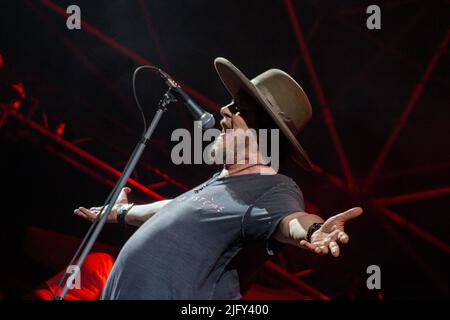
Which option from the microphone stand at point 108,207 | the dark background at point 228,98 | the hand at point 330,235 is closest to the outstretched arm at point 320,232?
the hand at point 330,235

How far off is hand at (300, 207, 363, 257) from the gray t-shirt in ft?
0.76

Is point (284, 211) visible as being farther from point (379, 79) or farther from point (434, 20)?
point (434, 20)

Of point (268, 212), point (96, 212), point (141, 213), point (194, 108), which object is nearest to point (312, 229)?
point (268, 212)

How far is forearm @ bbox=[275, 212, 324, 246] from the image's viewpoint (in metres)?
1.47

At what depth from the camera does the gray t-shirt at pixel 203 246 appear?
5.45 feet

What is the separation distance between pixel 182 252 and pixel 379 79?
263 cm

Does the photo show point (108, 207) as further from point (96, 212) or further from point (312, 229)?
point (312, 229)

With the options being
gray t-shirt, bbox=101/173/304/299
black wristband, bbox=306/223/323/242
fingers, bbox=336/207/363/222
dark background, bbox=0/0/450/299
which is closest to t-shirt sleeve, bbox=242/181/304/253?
gray t-shirt, bbox=101/173/304/299

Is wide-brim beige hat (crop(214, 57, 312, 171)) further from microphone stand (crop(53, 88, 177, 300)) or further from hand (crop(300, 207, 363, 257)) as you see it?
hand (crop(300, 207, 363, 257))

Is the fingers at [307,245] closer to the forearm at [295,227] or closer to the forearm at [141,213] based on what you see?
the forearm at [295,227]

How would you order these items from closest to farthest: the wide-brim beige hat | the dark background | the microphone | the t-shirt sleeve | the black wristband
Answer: the black wristband, the t-shirt sleeve, the microphone, the wide-brim beige hat, the dark background

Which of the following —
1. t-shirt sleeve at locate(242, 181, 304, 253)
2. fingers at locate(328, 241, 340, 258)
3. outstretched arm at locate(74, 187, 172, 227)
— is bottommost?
fingers at locate(328, 241, 340, 258)

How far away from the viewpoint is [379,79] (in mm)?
3693

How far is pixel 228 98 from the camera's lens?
4.03 meters
